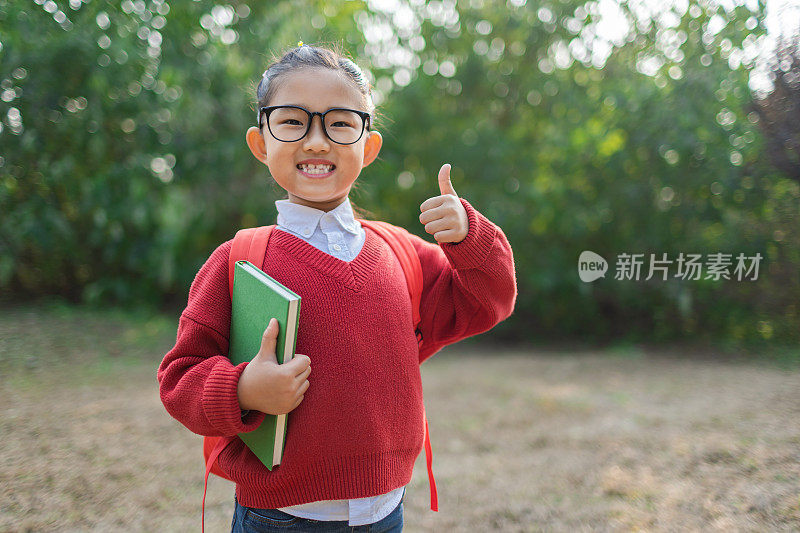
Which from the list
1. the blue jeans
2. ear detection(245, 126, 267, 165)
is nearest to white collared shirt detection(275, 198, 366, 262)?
ear detection(245, 126, 267, 165)

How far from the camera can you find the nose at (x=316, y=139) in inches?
50.4

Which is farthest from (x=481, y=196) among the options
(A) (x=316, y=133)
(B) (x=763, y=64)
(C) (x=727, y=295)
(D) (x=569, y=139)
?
(A) (x=316, y=133)

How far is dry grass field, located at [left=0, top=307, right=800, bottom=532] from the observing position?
2.70m

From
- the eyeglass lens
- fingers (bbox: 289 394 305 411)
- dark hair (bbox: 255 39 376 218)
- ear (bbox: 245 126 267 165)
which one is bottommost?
fingers (bbox: 289 394 305 411)

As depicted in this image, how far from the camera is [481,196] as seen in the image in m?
7.24

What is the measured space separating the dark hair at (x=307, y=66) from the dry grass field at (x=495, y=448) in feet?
6.84

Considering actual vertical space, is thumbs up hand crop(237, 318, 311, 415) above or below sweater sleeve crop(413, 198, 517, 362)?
below

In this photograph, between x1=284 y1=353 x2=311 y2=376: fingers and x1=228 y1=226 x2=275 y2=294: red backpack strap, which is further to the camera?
x1=228 y1=226 x2=275 y2=294: red backpack strap

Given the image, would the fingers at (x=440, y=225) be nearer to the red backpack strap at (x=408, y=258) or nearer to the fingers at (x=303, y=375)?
the red backpack strap at (x=408, y=258)

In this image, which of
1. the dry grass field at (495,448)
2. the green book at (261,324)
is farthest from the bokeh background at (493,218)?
the green book at (261,324)

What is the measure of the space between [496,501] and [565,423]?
1343 mm

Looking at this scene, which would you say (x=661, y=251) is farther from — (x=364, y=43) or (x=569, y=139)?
(x=364, y=43)
